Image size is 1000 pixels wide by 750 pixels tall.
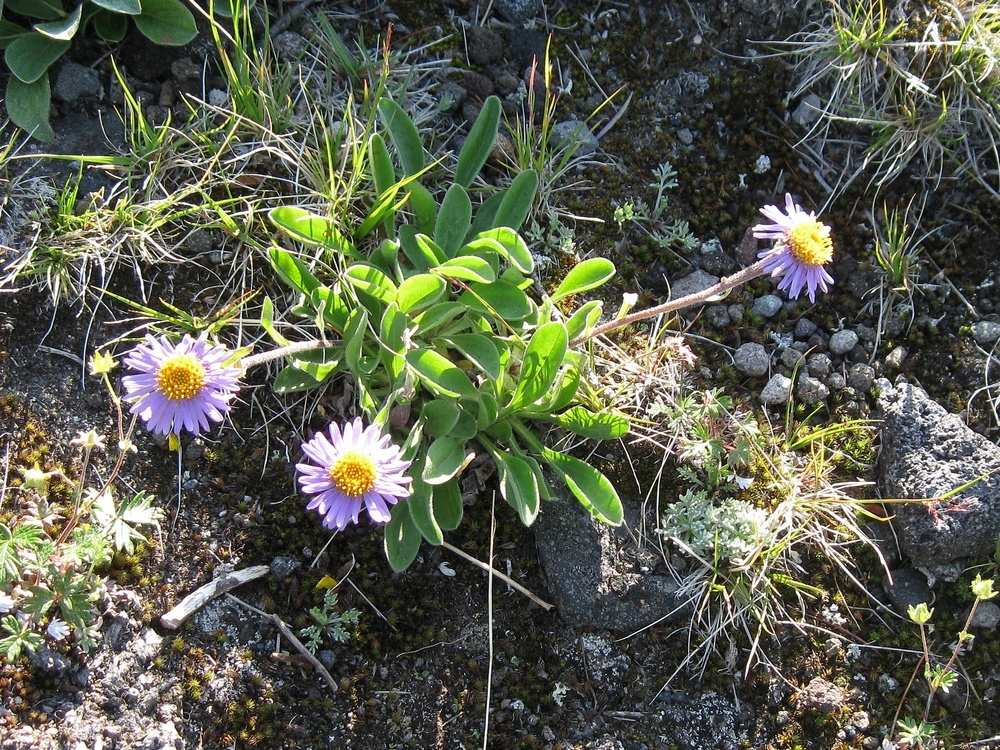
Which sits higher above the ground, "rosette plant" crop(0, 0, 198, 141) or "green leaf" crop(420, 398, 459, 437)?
"rosette plant" crop(0, 0, 198, 141)

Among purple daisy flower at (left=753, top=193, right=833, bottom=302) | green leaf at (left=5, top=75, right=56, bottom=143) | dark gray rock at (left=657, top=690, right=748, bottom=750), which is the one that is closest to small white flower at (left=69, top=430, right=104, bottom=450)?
Answer: green leaf at (left=5, top=75, right=56, bottom=143)

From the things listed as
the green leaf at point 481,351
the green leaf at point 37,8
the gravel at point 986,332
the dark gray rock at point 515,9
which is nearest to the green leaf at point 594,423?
the green leaf at point 481,351

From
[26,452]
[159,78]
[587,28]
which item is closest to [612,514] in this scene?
[26,452]

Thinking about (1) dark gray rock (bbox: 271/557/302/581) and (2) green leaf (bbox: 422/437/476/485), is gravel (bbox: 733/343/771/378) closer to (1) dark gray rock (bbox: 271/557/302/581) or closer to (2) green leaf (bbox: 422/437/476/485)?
(2) green leaf (bbox: 422/437/476/485)

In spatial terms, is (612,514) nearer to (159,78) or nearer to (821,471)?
(821,471)

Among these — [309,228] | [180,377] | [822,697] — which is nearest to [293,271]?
[309,228]

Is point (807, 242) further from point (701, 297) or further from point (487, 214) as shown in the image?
point (487, 214)
